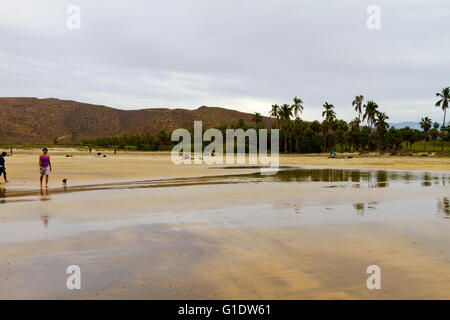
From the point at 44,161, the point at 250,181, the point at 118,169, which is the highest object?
the point at 44,161

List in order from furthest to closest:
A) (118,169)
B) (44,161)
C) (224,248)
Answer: (118,169) < (44,161) < (224,248)

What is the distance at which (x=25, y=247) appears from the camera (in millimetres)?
7375

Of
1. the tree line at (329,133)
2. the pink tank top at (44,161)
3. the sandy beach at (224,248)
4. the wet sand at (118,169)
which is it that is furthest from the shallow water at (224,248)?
the tree line at (329,133)

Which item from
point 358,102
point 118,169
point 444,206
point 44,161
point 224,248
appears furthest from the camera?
point 358,102

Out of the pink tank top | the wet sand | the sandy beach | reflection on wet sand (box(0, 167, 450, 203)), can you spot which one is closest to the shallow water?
the sandy beach

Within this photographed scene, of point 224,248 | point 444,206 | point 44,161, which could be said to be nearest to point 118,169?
point 44,161

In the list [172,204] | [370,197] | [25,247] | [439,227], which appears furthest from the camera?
[370,197]

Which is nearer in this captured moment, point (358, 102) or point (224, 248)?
point (224, 248)

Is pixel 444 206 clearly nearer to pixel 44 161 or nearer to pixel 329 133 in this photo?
pixel 44 161

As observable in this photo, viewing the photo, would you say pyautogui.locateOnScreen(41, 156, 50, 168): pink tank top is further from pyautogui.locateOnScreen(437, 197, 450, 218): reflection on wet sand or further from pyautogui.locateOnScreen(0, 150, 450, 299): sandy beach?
pyautogui.locateOnScreen(437, 197, 450, 218): reflection on wet sand

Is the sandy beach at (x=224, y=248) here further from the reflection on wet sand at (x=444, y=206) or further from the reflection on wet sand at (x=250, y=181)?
the reflection on wet sand at (x=250, y=181)
